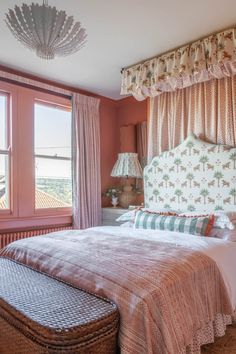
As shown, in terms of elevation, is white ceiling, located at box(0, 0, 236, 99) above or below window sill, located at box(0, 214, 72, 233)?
above

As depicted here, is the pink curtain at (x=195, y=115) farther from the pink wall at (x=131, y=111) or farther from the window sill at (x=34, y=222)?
the window sill at (x=34, y=222)

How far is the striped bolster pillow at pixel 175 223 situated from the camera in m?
2.59

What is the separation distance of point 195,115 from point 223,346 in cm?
235

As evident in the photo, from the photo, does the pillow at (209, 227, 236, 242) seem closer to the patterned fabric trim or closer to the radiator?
the patterned fabric trim

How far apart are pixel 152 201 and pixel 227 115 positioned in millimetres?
1345

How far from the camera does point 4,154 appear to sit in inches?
135

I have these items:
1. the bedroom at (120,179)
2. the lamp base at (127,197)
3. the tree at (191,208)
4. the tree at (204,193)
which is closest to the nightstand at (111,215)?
the bedroom at (120,179)

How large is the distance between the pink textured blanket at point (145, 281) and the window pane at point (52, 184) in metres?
1.50

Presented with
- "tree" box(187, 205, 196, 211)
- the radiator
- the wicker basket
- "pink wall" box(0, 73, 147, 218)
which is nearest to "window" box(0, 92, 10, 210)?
"pink wall" box(0, 73, 147, 218)

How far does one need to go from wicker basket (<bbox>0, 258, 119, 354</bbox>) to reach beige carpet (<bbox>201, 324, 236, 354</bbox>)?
36.9 inches

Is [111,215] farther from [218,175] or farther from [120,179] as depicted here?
[218,175]

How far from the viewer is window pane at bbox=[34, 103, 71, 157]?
3.81 meters

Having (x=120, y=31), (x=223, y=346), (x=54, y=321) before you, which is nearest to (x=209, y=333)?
(x=223, y=346)

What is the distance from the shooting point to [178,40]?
2926mm
